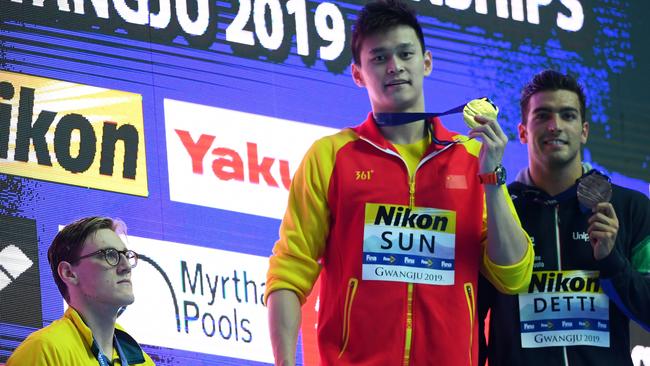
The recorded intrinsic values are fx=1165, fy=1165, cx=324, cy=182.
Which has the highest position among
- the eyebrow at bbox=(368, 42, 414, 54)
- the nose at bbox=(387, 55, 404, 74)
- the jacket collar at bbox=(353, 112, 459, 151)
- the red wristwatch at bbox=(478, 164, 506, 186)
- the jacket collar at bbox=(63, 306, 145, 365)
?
the eyebrow at bbox=(368, 42, 414, 54)

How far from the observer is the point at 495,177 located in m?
2.93

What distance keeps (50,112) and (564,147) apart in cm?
176

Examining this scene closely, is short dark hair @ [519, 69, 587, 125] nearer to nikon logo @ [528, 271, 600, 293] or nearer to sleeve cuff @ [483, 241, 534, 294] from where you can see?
nikon logo @ [528, 271, 600, 293]

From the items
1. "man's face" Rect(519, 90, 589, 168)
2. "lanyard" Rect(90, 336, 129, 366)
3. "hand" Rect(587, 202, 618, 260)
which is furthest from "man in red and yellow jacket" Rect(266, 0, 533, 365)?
"lanyard" Rect(90, 336, 129, 366)

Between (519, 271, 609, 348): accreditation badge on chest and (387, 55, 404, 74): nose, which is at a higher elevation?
(387, 55, 404, 74): nose

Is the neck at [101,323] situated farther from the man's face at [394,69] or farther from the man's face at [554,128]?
the man's face at [554,128]

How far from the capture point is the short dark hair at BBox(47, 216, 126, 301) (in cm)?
353

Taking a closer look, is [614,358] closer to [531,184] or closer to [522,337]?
[522,337]

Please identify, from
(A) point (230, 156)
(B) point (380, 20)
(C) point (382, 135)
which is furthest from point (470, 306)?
(A) point (230, 156)

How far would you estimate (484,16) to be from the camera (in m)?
5.04

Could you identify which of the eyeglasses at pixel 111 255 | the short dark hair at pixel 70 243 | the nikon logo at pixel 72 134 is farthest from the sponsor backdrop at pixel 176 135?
the eyeglasses at pixel 111 255

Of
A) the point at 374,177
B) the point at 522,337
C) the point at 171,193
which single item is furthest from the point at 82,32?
the point at 522,337

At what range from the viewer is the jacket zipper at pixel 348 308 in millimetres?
2975

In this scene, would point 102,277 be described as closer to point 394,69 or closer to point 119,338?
point 119,338
